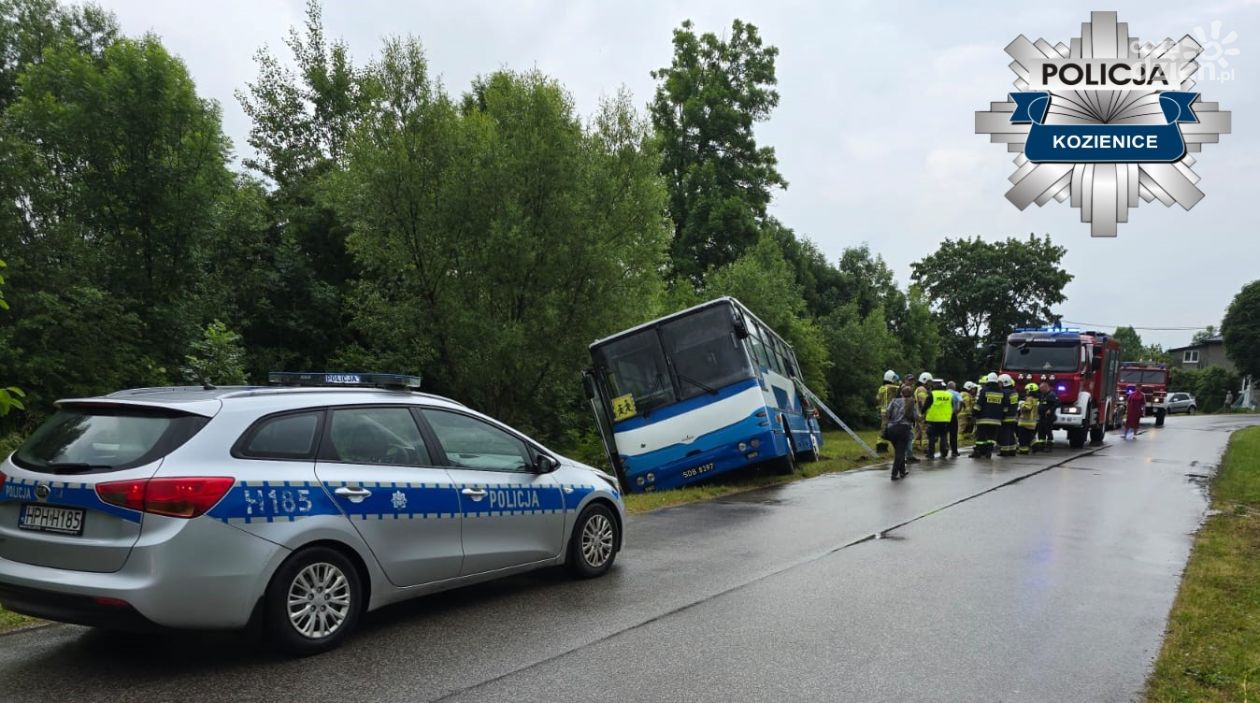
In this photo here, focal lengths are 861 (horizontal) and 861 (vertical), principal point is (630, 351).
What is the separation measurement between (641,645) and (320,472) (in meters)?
2.29

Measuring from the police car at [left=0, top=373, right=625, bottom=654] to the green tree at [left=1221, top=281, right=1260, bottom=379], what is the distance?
288ft

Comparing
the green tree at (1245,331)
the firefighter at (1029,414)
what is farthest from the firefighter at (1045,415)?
the green tree at (1245,331)

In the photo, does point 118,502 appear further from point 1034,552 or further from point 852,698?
point 1034,552

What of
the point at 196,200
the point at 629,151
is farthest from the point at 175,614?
the point at 196,200

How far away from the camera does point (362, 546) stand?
5.44 metres

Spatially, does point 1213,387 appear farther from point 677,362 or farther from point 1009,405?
point 677,362

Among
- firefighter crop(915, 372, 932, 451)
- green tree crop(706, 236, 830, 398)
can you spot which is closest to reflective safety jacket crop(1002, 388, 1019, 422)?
firefighter crop(915, 372, 932, 451)

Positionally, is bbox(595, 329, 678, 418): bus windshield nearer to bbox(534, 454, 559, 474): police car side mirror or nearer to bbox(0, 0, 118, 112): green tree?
bbox(534, 454, 559, 474): police car side mirror

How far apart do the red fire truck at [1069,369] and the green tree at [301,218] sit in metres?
18.7

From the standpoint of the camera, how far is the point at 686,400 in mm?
14258

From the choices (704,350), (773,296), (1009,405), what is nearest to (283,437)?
(704,350)

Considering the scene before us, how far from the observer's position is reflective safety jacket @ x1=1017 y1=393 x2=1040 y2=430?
837 inches

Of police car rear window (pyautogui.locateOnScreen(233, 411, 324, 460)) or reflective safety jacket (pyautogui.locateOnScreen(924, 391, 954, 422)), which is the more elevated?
police car rear window (pyautogui.locateOnScreen(233, 411, 324, 460))

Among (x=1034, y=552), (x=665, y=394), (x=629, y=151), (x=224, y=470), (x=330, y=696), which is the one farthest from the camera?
(x=629, y=151)
